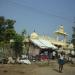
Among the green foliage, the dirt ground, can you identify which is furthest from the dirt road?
the green foliage

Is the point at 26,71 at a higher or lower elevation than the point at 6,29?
lower

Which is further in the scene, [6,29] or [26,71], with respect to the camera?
[6,29]

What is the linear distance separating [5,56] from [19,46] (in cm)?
295

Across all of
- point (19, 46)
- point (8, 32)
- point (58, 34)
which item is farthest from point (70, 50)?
point (19, 46)

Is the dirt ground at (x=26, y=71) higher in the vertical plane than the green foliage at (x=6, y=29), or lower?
lower

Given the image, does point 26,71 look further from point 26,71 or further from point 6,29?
point 6,29

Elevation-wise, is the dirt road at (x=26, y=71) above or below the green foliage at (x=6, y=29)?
below

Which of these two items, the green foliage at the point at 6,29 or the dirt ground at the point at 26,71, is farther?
the green foliage at the point at 6,29

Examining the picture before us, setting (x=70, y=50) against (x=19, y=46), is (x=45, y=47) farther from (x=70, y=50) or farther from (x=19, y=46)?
(x=70, y=50)

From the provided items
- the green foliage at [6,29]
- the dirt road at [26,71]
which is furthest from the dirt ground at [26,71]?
the green foliage at [6,29]

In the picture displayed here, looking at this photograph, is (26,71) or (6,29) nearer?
(26,71)

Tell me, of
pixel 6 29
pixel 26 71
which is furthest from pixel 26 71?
pixel 6 29

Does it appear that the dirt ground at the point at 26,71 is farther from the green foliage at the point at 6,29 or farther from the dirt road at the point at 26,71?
the green foliage at the point at 6,29

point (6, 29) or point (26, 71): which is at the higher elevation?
point (6, 29)
